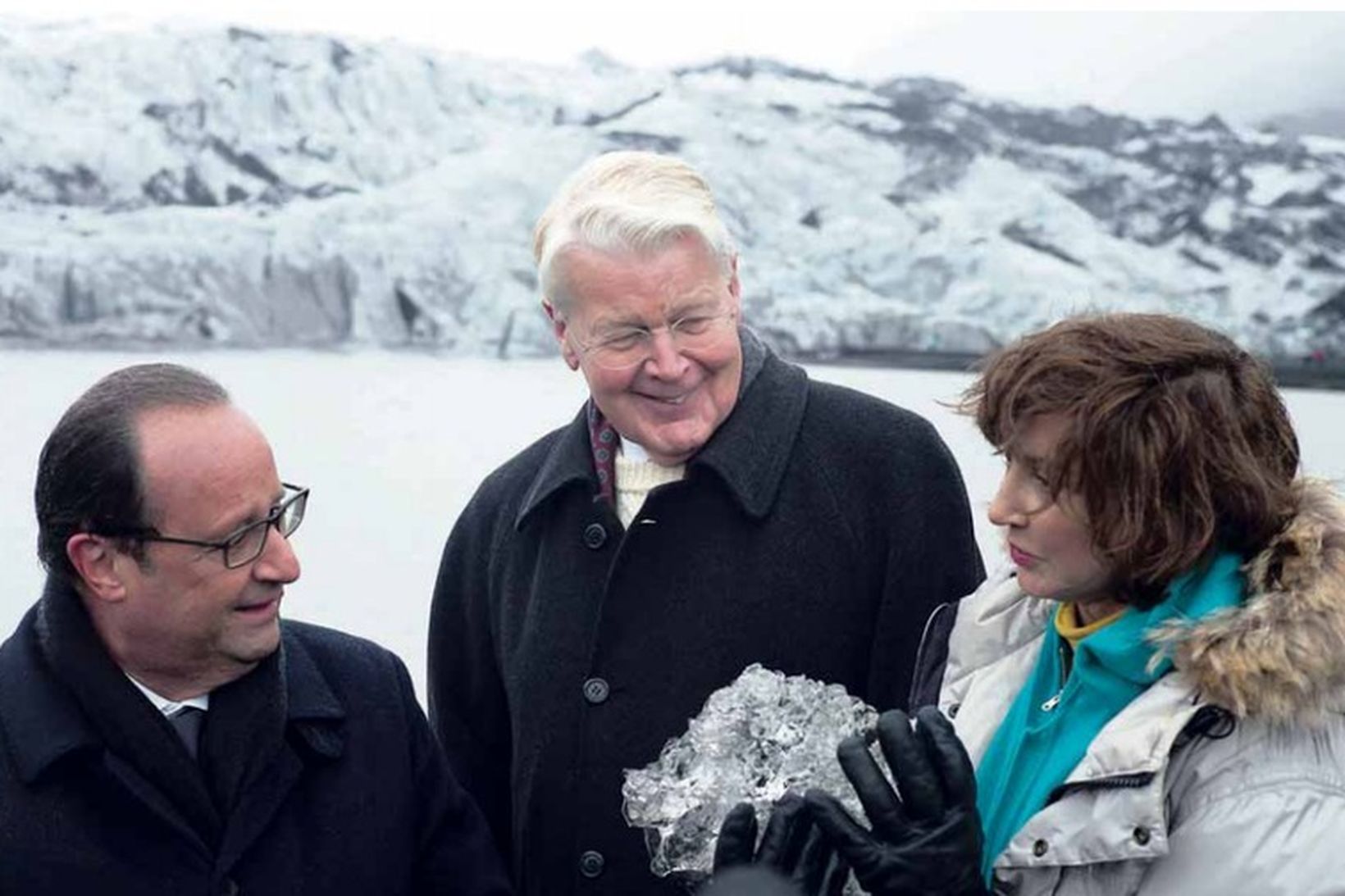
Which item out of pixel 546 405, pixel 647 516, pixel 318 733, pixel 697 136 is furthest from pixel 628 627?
pixel 697 136

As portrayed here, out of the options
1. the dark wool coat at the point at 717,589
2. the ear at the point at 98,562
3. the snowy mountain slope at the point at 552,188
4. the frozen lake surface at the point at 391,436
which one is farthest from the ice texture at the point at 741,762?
the snowy mountain slope at the point at 552,188

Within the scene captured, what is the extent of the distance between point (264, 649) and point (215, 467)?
183 mm

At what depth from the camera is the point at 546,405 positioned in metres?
3.28

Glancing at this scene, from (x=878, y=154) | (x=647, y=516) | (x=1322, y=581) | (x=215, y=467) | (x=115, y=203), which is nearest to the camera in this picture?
(x=1322, y=581)

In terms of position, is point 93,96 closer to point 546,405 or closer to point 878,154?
point 546,405

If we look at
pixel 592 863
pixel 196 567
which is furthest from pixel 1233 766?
pixel 196 567

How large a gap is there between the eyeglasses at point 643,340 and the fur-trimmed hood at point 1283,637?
62cm

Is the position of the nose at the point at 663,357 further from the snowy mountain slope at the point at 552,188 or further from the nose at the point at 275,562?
the snowy mountain slope at the point at 552,188

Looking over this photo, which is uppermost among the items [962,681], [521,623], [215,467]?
[215,467]

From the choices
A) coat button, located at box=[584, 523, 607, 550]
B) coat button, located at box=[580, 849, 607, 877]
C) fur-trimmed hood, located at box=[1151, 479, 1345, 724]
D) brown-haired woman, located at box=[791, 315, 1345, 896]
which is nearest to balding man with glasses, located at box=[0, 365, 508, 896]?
coat button, located at box=[580, 849, 607, 877]

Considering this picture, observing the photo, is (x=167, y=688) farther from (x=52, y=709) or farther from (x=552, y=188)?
(x=552, y=188)

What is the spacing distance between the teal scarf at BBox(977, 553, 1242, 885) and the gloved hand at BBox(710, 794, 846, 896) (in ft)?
0.45

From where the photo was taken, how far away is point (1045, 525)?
1324mm

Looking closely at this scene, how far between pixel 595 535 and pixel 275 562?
1.41ft
